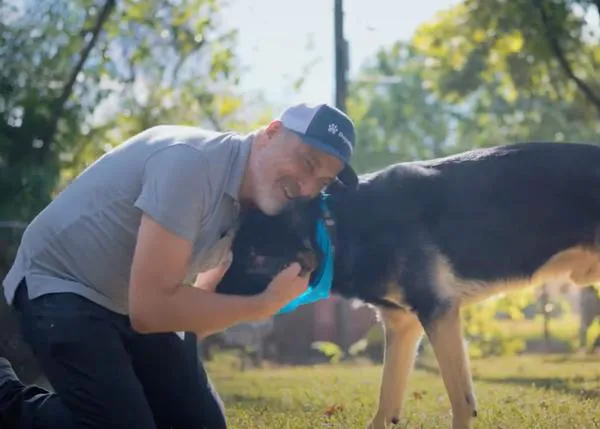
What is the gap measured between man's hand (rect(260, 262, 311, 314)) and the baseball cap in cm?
50

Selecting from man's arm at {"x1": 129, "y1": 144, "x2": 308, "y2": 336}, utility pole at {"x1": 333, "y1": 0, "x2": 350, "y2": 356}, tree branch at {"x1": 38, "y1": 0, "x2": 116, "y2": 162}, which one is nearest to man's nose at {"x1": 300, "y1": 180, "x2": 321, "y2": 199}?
man's arm at {"x1": 129, "y1": 144, "x2": 308, "y2": 336}

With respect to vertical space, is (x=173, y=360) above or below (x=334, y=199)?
below

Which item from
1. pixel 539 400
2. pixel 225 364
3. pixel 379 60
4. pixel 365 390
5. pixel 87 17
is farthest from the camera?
pixel 379 60

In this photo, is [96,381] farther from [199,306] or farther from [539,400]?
[539,400]

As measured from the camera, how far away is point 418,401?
6758 mm

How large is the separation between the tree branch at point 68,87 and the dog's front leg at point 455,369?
8.03 meters

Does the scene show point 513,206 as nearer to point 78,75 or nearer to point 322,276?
point 322,276

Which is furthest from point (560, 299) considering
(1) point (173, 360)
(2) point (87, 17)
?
(1) point (173, 360)

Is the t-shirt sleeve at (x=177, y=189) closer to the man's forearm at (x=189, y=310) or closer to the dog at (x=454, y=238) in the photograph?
the man's forearm at (x=189, y=310)

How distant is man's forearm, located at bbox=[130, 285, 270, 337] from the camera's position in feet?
11.2

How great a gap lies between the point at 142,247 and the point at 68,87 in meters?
9.18

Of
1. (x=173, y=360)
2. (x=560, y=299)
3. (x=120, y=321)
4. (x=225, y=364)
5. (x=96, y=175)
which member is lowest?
(x=560, y=299)

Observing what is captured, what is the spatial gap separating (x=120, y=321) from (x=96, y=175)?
0.63 metres

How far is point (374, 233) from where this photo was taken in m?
5.09
